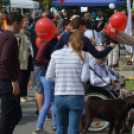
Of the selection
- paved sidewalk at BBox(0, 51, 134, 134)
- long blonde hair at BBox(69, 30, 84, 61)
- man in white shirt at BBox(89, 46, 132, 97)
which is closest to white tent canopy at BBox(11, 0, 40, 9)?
paved sidewalk at BBox(0, 51, 134, 134)

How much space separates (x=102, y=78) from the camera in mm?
5234

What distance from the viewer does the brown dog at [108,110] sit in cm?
485

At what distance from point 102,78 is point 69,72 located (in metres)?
1.62

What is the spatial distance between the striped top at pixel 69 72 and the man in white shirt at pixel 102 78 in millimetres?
1413

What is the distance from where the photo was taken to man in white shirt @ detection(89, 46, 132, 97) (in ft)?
16.9

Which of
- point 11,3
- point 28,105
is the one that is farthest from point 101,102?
point 11,3

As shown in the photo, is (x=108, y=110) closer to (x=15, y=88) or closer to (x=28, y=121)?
(x=15, y=88)

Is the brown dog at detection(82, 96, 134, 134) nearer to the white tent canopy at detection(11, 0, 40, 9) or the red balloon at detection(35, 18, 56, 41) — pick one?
the red balloon at detection(35, 18, 56, 41)

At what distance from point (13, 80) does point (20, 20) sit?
795 millimetres

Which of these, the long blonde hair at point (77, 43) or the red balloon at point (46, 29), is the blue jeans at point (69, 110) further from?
the red balloon at point (46, 29)

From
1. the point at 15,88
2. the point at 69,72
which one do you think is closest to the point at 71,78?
the point at 69,72

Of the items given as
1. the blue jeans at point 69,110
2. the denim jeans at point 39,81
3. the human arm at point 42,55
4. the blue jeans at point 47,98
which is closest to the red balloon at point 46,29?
the human arm at point 42,55

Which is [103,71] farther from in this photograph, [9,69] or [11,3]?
[11,3]

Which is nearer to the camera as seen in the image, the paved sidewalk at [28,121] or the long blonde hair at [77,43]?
the long blonde hair at [77,43]
